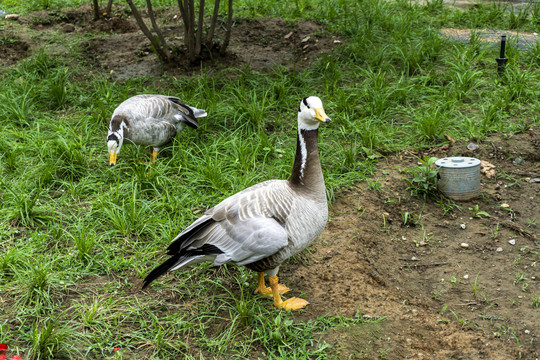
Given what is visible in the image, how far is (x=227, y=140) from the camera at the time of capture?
17.3 feet

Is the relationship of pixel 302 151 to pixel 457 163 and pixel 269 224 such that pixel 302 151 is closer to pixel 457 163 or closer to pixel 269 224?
pixel 269 224

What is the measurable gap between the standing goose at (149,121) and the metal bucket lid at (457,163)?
2.31 metres

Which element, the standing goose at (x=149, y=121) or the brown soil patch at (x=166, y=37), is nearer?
the standing goose at (x=149, y=121)

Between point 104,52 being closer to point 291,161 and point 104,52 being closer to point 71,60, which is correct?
point 71,60

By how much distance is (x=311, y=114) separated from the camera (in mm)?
3240

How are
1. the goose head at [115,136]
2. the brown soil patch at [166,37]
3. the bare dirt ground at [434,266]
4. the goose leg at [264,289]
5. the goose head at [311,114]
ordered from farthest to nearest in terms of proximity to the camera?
1. the brown soil patch at [166,37]
2. the goose head at [115,136]
3. the goose leg at [264,289]
4. the goose head at [311,114]
5. the bare dirt ground at [434,266]

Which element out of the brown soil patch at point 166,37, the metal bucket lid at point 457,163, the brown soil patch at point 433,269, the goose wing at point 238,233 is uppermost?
the brown soil patch at point 166,37

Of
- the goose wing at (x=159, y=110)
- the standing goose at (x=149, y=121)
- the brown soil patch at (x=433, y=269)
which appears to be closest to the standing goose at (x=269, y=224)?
the brown soil patch at (x=433, y=269)

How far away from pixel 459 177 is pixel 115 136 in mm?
2958

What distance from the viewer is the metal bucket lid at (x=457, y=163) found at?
4.35 m

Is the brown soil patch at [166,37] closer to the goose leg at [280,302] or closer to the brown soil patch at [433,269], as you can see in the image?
the brown soil patch at [433,269]

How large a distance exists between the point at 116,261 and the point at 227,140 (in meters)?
1.95

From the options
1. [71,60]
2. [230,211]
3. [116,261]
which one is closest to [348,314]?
[230,211]

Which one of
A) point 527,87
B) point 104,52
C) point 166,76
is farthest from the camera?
point 104,52
